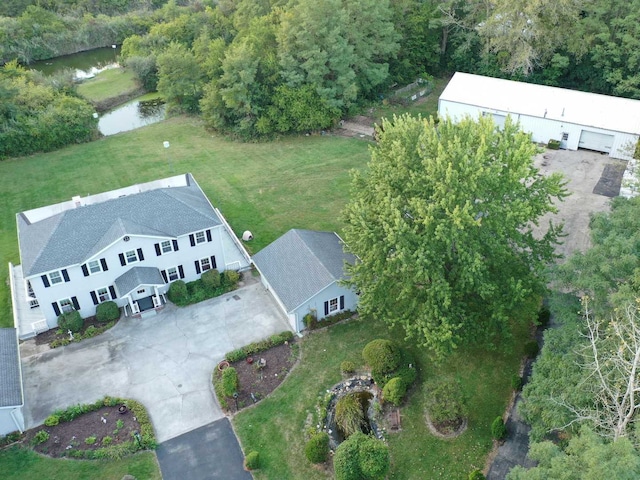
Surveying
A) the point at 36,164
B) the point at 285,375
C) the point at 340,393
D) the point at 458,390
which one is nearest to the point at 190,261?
the point at 285,375

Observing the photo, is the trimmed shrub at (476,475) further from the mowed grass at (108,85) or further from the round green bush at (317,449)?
the mowed grass at (108,85)

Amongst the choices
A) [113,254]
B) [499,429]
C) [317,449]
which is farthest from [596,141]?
[113,254]

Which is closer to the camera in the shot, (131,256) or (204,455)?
(204,455)

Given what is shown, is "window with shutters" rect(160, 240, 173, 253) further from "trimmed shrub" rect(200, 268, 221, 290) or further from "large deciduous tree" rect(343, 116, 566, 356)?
"large deciduous tree" rect(343, 116, 566, 356)

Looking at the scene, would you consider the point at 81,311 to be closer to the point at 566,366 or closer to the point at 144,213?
the point at 144,213

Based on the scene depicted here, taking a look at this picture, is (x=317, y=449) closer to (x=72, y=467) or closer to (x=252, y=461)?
(x=252, y=461)

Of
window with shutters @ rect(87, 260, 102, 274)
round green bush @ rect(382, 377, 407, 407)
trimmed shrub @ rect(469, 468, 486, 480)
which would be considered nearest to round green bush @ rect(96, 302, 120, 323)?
window with shutters @ rect(87, 260, 102, 274)
